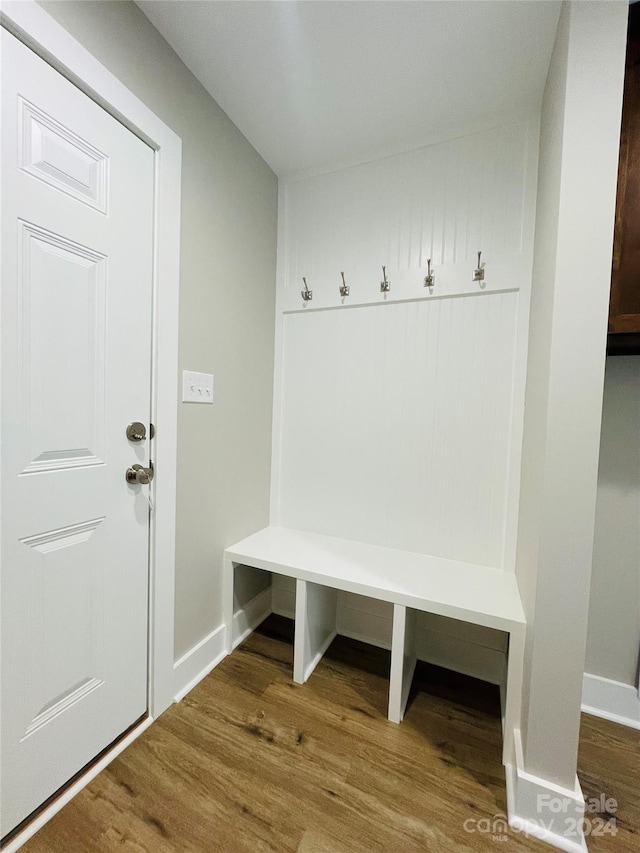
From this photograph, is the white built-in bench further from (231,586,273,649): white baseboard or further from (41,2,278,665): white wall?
(41,2,278,665): white wall

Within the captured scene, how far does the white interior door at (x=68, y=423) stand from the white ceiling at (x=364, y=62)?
0.49 metres

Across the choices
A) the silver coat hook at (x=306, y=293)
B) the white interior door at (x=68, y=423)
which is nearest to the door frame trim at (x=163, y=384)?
the white interior door at (x=68, y=423)

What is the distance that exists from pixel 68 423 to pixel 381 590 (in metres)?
1.24

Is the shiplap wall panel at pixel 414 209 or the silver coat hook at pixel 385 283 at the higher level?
the shiplap wall panel at pixel 414 209

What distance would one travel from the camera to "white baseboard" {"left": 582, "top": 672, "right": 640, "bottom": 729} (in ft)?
4.62

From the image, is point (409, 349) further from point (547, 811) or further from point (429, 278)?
point (547, 811)

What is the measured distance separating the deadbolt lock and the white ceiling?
53.5 inches

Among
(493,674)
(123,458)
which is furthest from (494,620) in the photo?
(123,458)

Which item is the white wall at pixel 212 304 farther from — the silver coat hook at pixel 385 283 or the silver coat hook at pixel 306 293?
the silver coat hook at pixel 385 283

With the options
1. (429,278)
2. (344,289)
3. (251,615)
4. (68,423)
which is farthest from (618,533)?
(68,423)

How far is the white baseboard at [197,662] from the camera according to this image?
4.72 feet

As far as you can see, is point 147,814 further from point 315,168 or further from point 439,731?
point 315,168

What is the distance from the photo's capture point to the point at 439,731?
53.1 inches

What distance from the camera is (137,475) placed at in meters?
1.24
